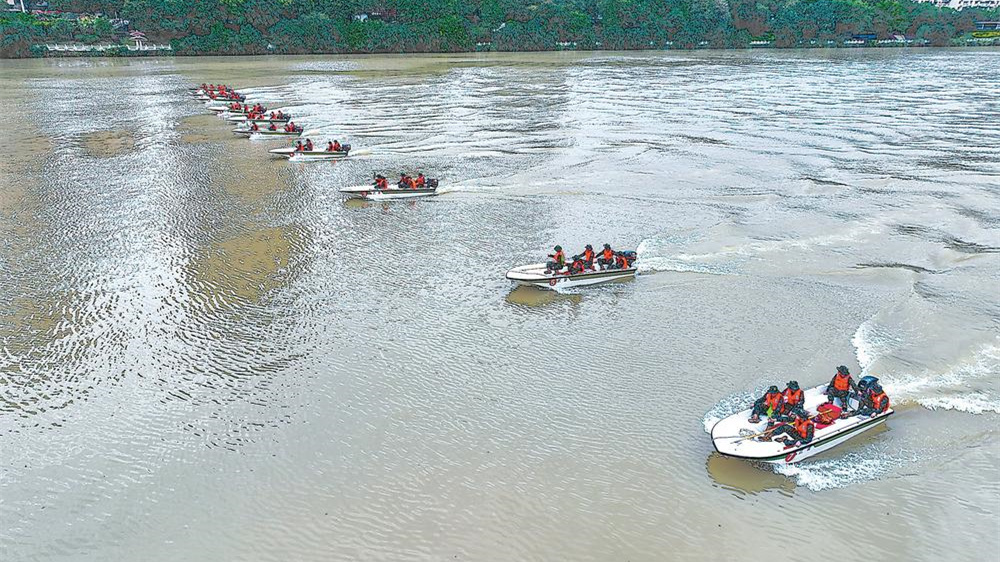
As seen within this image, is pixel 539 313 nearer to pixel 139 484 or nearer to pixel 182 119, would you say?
pixel 139 484

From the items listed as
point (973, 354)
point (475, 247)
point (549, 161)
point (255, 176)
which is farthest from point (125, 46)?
point (973, 354)

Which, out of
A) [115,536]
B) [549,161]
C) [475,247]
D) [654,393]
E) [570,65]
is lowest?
[115,536]

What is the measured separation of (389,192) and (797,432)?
68.8 ft

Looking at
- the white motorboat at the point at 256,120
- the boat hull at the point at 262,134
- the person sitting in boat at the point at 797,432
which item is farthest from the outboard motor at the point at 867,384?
the white motorboat at the point at 256,120

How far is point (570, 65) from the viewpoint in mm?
90250

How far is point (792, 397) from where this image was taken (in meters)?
13.9

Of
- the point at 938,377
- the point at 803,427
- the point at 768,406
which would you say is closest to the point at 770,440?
the point at 803,427

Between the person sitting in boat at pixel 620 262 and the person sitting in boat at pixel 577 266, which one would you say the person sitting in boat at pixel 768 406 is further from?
the person sitting in boat at pixel 577 266

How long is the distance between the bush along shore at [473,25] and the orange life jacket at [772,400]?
106448 mm

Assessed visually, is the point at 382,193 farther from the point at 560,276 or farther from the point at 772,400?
the point at 772,400

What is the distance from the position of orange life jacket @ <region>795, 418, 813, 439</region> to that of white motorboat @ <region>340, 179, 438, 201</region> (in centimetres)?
2040

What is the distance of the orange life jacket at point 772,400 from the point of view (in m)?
13.7

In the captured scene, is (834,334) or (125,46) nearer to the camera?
(834,334)

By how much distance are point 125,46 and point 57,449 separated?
4028 inches
